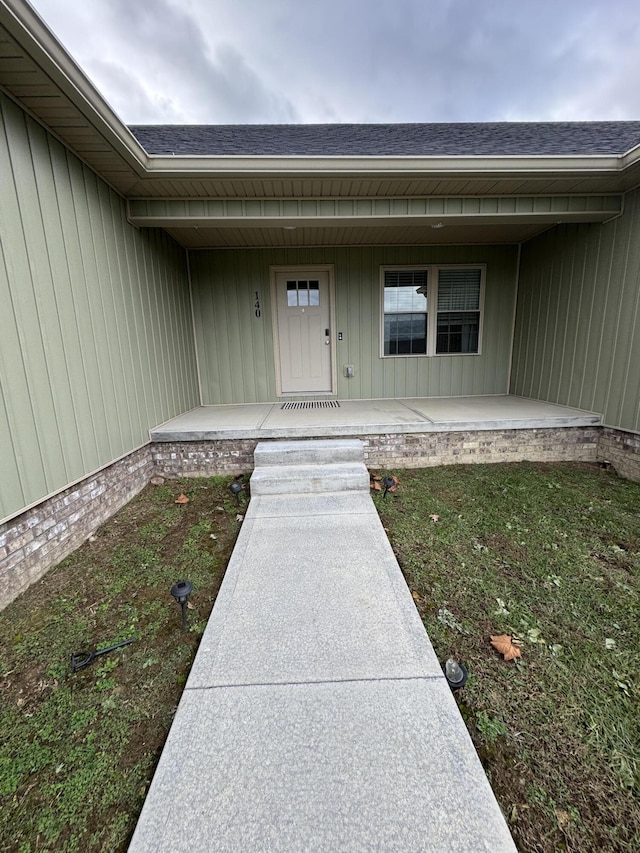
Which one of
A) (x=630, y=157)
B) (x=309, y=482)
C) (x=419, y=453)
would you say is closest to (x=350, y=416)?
(x=419, y=453)

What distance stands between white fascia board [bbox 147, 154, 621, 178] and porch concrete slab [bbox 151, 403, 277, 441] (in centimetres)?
232

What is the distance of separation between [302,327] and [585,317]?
3501 millimetres

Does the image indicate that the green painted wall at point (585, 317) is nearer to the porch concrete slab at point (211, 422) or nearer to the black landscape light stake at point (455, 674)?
the black landscape light stake at point (455, 674)

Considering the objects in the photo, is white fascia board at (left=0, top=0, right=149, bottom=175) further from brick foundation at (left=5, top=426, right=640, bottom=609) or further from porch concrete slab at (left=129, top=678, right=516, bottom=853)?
porch concrete slab at (left=129, top=678, right=516, bottom=853)

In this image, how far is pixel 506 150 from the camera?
145 inches

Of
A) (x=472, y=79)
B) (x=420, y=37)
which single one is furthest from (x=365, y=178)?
(x=472, y=79)

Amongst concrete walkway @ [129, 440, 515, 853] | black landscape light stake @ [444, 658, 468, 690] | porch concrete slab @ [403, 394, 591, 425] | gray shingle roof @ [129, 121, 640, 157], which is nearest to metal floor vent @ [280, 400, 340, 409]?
porch concrete slab @ [403, 394, 591, 425]

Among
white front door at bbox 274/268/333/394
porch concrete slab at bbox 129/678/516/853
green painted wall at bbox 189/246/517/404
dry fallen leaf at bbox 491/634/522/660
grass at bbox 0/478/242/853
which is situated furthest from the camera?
white front door at bbox 274/268/333/394

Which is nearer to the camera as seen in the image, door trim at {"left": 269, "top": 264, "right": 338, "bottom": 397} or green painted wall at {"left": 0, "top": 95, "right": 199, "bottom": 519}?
green painted wall at {"left": 0, "top": 95, "right": 199, "bottom": 519}

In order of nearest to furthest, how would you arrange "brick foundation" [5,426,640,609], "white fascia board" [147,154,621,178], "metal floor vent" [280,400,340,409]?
"white fascia board" [147,154,621,178]
"brick foundation" [5,426,640,609]
"metal floor vent" [280,400,340,409]

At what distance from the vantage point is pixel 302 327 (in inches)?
209

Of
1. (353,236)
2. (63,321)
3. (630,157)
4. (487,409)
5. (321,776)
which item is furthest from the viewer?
(353,236)

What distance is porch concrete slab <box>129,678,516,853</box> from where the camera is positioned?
0.98m

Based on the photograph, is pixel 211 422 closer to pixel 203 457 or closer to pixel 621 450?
pixel 203 457
